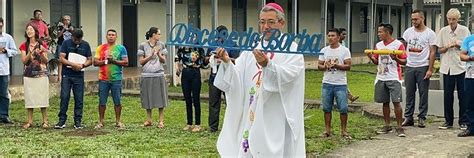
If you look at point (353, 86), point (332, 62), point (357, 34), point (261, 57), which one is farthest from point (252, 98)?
→ point (357, 34)

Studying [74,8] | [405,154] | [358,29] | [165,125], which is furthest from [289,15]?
[405,154]

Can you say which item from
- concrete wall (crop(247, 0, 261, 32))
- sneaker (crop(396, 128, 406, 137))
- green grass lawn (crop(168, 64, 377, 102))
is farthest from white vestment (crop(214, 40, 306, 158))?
concrete wall (crop(247, 0, 261, 32))

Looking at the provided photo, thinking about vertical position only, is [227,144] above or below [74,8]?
below

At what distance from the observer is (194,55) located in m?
9.72

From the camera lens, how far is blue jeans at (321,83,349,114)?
8.89m

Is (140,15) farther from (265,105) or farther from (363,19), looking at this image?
(363,19)

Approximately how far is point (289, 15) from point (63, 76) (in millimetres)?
18673

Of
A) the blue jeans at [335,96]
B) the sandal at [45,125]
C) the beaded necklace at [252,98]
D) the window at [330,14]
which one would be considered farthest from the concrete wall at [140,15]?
the beaded necklace at [252,98]

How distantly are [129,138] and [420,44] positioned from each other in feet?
14.5

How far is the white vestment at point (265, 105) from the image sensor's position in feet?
15.3

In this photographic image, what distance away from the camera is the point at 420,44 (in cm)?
982

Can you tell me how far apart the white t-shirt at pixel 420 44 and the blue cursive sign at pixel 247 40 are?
5.47 m

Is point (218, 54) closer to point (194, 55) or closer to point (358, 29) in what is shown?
point (194, 55)

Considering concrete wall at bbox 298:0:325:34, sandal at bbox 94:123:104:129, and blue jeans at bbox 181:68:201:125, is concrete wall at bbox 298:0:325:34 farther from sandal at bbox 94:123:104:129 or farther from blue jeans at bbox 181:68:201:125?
sandal at bbox 94:123:104:129
